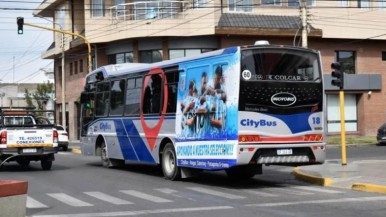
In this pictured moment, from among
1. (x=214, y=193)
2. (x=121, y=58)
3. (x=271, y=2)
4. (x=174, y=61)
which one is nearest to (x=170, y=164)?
(x=174, y=61)

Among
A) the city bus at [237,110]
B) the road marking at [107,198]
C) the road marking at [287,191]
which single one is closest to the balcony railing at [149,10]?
the city bus at [237,110]

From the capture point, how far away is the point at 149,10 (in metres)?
38.3

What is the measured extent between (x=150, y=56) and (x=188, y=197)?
27451 mm

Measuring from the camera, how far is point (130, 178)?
16828mm

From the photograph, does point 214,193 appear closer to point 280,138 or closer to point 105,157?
point 280,138

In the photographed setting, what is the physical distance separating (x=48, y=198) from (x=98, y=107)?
27.8 feet

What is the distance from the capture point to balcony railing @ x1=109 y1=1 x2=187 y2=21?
1483 inches

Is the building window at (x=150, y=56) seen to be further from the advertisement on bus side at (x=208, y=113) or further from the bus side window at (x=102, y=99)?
the advertisement on bus side at (x=208, y=113)

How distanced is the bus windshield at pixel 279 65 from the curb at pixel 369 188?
274 cm

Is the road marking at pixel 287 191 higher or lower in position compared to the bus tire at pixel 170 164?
lower

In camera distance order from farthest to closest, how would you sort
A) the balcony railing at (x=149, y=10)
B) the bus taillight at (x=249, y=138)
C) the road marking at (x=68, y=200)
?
1. the balcony railing at (x=149, y=10)
2. the bus taillight at (x=249, y=138)
3. the road marking at (x=68, y=200)

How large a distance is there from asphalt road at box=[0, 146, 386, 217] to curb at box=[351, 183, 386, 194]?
0.26 m

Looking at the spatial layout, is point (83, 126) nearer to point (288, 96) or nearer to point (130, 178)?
point (130, 178)

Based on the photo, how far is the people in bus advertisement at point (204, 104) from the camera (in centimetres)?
1375
